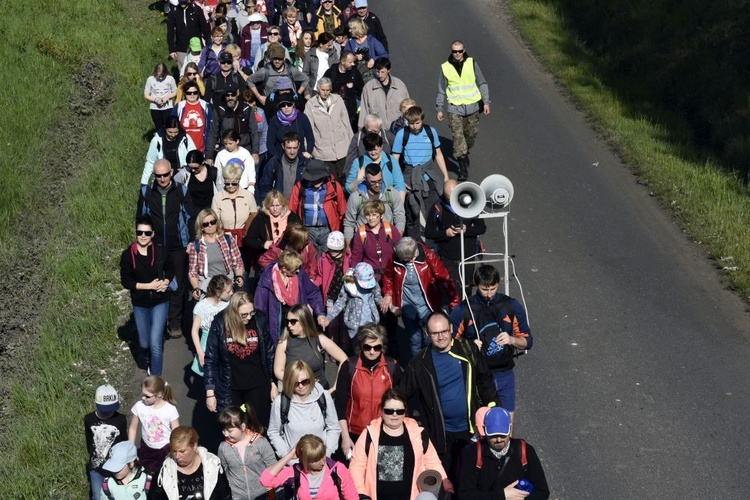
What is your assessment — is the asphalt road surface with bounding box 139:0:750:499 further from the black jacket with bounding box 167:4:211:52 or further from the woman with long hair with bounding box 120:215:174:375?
the black jacket with bounding box 167:4:211:52

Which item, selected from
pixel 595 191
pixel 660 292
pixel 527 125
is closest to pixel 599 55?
pixel 527 125

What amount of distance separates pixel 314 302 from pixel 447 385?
2.35 meters

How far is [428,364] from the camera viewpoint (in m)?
8.92

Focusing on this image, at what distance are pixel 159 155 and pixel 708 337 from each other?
6923 mm

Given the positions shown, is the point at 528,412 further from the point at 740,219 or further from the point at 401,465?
the point at 740,219

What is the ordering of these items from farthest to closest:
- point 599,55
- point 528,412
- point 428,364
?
point 599,55, point 528,412, point 428,364

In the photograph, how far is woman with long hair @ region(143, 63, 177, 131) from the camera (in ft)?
56.7

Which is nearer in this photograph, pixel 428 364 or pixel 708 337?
pixel 428 364

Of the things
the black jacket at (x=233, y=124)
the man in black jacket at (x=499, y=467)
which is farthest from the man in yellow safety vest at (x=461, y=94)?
the man in black jacket at (x=499, y=467)

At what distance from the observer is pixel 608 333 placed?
12.8m

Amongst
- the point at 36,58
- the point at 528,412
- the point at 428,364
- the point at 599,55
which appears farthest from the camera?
the point at 36,58

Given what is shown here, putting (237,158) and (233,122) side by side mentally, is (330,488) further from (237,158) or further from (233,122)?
(233,122)

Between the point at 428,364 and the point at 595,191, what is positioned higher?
the point at 428,364

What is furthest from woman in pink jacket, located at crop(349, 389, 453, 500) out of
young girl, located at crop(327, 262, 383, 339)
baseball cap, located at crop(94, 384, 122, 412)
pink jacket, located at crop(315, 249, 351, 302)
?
pink jacket, located at crop(315, 249, 351, 302)
